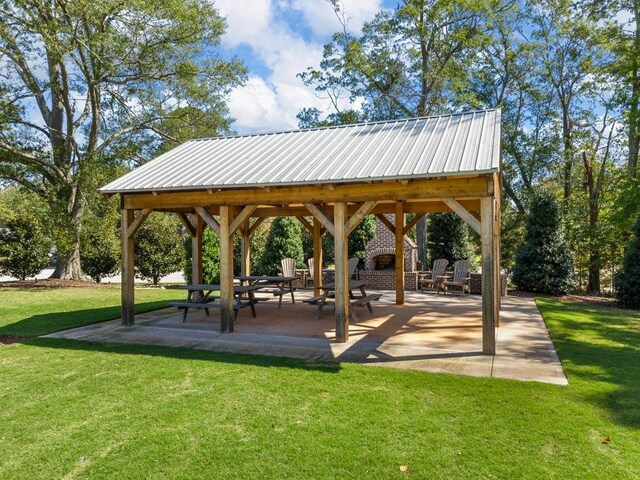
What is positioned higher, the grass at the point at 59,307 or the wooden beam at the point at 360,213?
the wooden beam at the point at 360,213

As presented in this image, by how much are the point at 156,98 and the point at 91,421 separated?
16316 mm

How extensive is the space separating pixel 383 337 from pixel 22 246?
1486 centimetres

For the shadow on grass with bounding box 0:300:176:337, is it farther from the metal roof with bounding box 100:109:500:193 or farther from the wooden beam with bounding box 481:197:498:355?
the wooden beam with bounding box 481:197:498:355

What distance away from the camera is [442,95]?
20.0m

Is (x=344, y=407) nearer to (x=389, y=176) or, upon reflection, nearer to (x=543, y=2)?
(x=389, y=176)

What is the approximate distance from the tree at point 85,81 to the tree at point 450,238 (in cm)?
976

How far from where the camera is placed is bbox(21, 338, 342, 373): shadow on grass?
5.22 metres

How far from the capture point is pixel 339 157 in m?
7.05

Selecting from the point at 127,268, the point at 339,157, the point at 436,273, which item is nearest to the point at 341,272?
the point at 339,157

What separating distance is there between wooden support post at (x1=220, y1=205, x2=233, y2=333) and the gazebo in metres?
0.02

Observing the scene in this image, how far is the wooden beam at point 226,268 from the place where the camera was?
703 cm

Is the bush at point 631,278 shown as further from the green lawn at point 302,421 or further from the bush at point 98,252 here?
the bush at point 98,252

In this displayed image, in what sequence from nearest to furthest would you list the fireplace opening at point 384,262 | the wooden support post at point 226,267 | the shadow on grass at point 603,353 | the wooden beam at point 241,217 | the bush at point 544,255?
the shadow on grass at point 603,353 < the wooden beam at point 241,217 < the wooden support post at point 226,267 < the bush at point 544,255 < the fireplace opening at point 384,262

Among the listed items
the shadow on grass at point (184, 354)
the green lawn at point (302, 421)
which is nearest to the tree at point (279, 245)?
the shadow on grass at point (184, 354)
